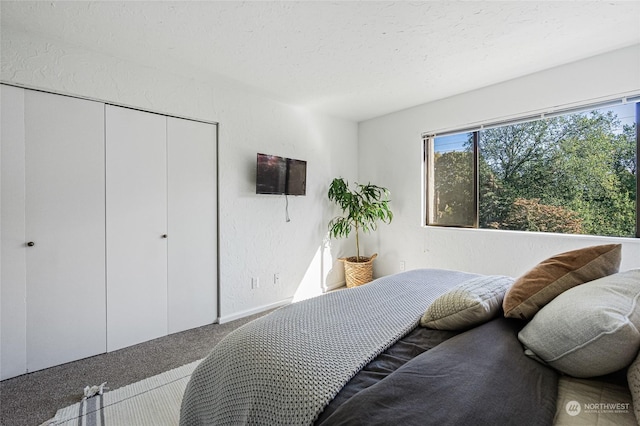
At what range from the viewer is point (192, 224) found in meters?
2.74

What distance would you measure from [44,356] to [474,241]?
3.89 meters

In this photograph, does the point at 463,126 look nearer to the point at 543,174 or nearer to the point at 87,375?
the point at 543,174

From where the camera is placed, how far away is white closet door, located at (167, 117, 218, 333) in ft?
8.63

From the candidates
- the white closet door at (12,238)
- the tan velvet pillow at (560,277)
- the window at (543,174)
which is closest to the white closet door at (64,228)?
the white closet door at (12,238)

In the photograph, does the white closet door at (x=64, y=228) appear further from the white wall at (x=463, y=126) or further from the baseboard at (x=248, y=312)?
the white wall at (x=463, y=126)

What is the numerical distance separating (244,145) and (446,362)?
277 centimetres

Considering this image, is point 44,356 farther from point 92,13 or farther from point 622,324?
point 622,324

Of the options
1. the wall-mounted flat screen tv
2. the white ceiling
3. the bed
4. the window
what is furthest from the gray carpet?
the window

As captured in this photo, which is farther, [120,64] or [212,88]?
[212,88]

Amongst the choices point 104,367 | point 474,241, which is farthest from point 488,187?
point 104,367

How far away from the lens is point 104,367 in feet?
6.84

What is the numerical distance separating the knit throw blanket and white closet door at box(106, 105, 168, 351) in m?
1.60

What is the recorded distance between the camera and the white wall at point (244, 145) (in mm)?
2084

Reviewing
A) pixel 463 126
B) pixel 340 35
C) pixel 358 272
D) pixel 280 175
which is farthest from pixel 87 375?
pixel 463 126
